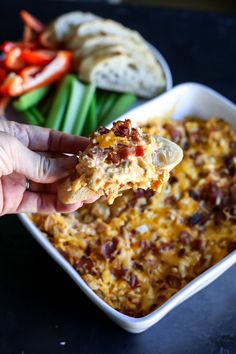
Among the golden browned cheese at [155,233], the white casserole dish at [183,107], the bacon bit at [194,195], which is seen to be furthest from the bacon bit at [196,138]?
the bacon bit at [194,195]

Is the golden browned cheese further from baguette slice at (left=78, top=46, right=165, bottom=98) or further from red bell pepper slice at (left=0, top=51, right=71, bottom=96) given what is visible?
red bell pepper slice at (left=0, top=51, right=71, bottom=96)

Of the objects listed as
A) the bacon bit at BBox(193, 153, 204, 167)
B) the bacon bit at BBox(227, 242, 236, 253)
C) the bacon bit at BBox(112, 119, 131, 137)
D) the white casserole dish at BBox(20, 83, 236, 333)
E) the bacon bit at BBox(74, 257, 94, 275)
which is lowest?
the bacon bit at BBox(74, 257, 94, 275)

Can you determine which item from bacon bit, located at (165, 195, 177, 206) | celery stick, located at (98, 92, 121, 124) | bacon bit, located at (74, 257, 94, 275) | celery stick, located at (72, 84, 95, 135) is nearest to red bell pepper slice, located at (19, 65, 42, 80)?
celery stick, located at (72, 84, 95, 135)

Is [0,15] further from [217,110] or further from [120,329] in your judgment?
[120,329]

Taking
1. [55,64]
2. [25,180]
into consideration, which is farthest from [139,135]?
[55,64]

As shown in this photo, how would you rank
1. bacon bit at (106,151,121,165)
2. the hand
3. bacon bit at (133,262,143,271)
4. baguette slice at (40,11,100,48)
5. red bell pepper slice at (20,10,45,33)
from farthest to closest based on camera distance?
red bell pepper slice at (20,10,45,33) → baguette slice at (40,11,100,48) → bacon bit at (133,262,143,271) → the hand → bacon bit at (106,151,121,165)

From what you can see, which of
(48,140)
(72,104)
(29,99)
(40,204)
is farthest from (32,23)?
(40,204)
